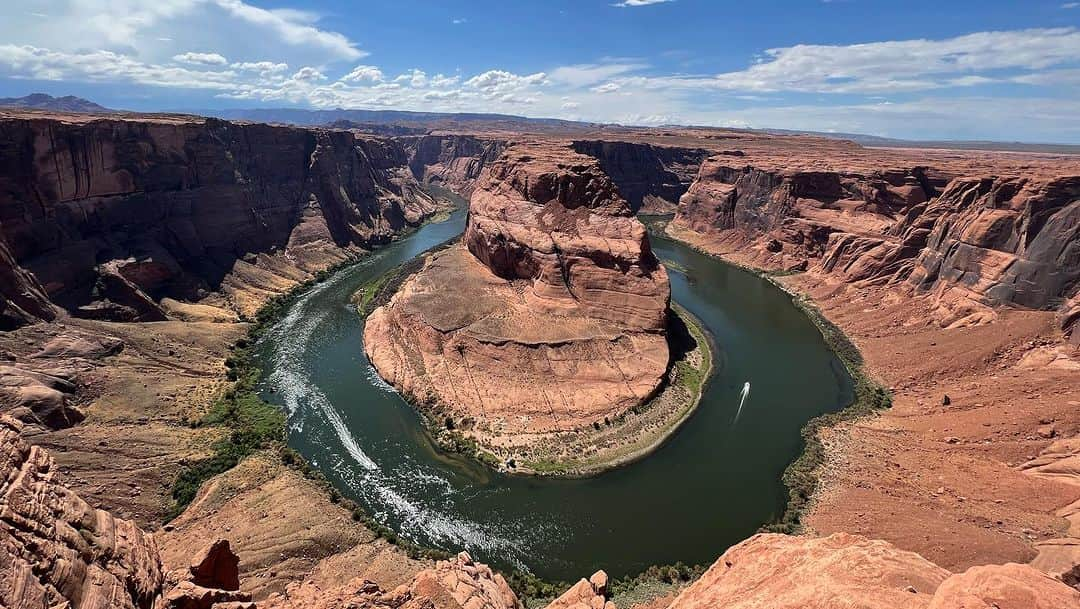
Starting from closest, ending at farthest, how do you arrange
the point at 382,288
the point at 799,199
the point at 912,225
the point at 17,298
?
the point at 17,298
the point at 912,225
the point at 382,288
the point at 799,199

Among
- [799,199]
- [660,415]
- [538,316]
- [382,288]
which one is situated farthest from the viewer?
[799,199]

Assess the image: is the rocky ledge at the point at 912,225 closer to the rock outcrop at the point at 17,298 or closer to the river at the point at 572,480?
the river at the point at 572,480

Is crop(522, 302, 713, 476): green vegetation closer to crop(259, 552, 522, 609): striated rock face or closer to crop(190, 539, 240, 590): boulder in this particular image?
crop(259, 552, 522, 609): striated rock face

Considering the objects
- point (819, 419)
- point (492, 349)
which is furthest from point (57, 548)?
point (819, 419)

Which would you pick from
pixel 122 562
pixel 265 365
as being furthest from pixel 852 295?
pixel 122 562

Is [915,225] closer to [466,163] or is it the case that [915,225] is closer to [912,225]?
[912,225]

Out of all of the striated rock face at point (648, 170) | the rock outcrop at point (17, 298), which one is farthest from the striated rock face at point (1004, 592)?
the striated rock face at point (648, 170)
